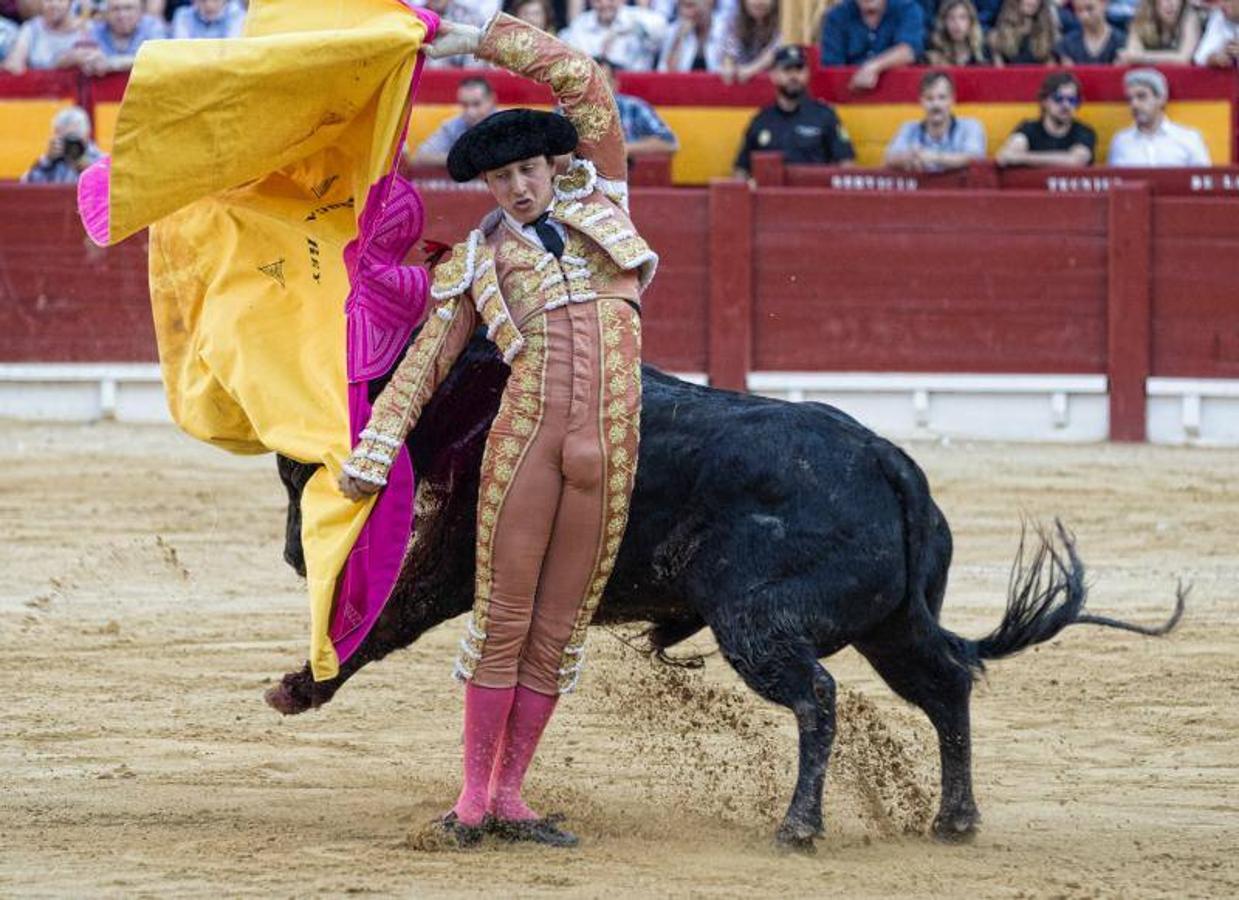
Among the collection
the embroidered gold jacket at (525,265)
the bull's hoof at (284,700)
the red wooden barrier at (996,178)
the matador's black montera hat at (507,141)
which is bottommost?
the red wooden barrier at (996,178)

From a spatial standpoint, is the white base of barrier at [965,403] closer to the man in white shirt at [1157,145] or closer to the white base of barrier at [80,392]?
the man in white shirt at [1157,145]

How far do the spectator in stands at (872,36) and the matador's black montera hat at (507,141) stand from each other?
6.47 metres

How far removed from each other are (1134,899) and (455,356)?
4.92 ft

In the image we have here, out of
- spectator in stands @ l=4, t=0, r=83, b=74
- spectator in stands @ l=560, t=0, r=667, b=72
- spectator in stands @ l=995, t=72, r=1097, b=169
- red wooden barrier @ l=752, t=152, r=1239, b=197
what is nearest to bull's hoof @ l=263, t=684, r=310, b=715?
red wooden barrier @ l=752, t=152, r=1239, b=197

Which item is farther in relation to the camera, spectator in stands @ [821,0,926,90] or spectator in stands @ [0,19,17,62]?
spectator in stands @ [0,19,17,62]

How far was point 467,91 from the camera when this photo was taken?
10.1 m

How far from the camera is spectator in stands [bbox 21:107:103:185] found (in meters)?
10.4

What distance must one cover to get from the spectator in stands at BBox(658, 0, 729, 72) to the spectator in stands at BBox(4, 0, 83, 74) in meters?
2.81

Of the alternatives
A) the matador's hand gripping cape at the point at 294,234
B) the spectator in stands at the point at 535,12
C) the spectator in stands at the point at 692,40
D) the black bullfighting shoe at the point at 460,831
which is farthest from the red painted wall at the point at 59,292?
the black bullfighting shoe at the point at 460,831

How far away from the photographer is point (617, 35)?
10766 mm

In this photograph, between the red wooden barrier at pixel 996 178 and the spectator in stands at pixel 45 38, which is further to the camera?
the spectator in stands at pixel 45 38

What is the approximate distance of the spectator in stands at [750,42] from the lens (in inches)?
415

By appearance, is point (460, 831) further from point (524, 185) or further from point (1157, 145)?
point (1157, 145)

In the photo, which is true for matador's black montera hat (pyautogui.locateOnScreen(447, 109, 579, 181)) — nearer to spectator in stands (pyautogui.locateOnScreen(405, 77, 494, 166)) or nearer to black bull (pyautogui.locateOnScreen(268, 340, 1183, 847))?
black bull (pyautogui.locateOnScreen(268, 340, 1183, 847))
